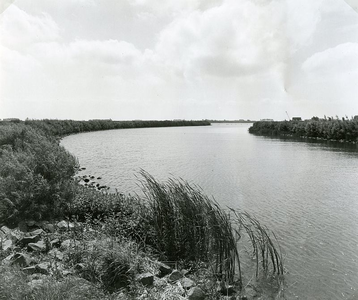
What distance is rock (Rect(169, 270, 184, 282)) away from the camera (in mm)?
7752

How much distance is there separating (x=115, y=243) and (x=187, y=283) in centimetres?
203

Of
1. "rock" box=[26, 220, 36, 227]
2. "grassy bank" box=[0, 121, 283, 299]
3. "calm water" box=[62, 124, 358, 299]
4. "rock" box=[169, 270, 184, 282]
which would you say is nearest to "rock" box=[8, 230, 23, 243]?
"grassy bank" box=[0, 121, 283, 299]

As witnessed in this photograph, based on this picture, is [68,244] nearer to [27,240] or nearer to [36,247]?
[36,247]

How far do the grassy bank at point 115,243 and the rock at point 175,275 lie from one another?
0.16ft

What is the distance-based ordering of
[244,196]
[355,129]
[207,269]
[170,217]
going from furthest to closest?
1. [355,129]
2. [244,196]
3. [170,217]
4. [207,269]

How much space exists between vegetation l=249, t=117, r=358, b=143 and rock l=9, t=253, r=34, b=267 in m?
52.6

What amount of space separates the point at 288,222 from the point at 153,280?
7.89 meters

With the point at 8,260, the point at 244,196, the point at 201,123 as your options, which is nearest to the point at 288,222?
the point at 244,196

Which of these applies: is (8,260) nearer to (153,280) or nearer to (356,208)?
(153,280)

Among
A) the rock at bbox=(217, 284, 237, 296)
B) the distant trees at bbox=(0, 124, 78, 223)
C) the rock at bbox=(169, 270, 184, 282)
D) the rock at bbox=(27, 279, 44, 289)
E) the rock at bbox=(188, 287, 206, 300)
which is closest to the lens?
the rock at bbox=(27, 279, 44, 289)

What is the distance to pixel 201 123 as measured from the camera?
18912 centimetres

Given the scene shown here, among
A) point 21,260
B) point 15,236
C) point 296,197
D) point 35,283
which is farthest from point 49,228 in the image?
point 296,197

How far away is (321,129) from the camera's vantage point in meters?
61.7

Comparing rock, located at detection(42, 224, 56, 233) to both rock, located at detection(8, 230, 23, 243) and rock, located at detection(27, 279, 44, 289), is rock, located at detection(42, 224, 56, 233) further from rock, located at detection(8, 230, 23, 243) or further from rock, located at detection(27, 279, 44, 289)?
rock, located at detection(27, 279, 44, 289)
